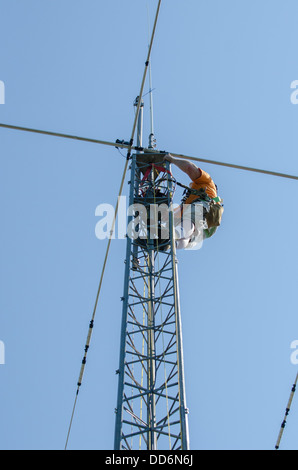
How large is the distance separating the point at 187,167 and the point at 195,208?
885mm

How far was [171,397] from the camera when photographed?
10883mm

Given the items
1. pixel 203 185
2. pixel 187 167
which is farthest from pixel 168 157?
pixel 203 185

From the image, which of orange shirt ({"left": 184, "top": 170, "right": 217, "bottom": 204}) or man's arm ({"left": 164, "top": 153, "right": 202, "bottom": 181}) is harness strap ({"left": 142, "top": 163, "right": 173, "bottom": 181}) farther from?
orange shirt ({"left": 184, "top": 170, "right": 217, "bottom": 204})

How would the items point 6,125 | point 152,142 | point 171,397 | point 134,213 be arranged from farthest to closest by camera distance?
1. point 152,142
2. point 134,213
3. point 6,125
4. point 171,397

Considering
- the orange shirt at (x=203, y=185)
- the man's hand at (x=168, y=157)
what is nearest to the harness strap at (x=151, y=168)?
the man's hand at (x=168, y=157)

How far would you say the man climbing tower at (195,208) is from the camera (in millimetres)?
13852

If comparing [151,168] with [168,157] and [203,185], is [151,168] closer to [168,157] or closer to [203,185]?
[168,157]

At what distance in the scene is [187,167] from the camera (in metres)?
14.0
